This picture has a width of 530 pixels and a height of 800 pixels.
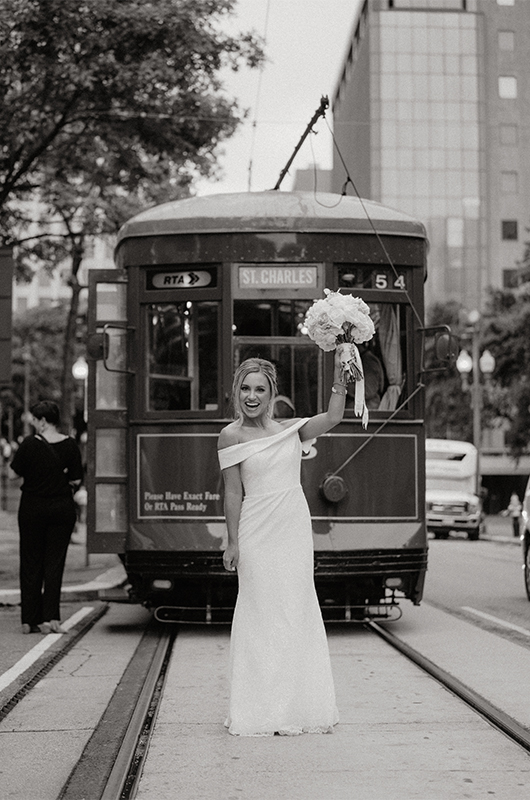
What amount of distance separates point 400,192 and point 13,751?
7181cm

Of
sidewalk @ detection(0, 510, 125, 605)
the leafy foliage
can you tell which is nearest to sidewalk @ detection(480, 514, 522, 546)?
the leafy foliage

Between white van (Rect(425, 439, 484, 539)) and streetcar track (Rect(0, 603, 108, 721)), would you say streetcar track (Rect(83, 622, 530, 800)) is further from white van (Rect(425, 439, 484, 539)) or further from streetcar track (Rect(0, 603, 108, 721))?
white van (Rect(425, 439, 484, 539))

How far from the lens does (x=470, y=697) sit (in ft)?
24.5

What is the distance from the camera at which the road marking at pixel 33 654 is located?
28.3 feet

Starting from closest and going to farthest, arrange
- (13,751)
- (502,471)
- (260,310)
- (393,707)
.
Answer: (13,751)
(393,707)
(260,310)
(502,471)

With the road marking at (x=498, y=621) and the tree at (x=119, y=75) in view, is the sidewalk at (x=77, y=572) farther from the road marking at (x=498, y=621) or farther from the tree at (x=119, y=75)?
the tree at (x=119, y=75)

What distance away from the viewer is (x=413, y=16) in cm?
7612

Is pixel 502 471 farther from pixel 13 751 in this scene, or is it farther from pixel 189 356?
pixel 13 751

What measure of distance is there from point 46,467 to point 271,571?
495 cm

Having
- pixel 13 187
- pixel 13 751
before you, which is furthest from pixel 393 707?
pixel 13 187

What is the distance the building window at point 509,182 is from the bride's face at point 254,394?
73.6 meters

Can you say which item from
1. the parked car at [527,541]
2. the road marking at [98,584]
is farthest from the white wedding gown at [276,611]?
the road marking at [98,584]

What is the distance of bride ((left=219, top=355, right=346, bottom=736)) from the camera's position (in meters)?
6.46

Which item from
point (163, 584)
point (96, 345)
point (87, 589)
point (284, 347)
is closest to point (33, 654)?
point (163, 584)
